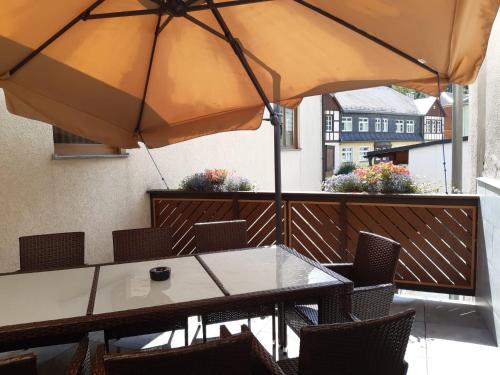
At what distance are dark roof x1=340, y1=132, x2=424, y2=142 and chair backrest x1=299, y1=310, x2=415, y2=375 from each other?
30317 millimetres

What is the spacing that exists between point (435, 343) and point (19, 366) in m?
3.12

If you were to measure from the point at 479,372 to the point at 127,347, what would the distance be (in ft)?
8.58

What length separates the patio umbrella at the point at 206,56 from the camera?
96.6 inches

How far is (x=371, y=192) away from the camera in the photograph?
4762 mm

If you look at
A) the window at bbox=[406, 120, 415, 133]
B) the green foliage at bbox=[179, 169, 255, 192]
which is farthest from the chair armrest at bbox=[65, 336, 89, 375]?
the window at bbox=[406, 120, 415, 133]

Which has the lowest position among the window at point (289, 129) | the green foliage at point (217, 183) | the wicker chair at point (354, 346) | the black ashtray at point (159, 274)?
the wicker chair at point (354, 346)

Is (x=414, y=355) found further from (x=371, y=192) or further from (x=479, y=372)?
(x=371, y=192)

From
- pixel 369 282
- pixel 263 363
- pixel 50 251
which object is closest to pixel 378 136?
pixel 369 282

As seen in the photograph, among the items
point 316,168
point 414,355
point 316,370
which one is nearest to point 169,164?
point 414,355


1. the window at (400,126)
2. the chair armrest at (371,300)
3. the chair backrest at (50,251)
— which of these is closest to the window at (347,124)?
the window at (400,126)

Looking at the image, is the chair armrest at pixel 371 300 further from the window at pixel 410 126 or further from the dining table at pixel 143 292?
the window at pixel 410 126

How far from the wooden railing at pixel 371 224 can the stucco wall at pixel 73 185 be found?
724 mm

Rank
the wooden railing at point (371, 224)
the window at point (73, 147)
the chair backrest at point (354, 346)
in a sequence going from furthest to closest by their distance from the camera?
the window at point (73, 147)
the wooden railing at point (371, 224)
the chair backrest at point (354, 346)

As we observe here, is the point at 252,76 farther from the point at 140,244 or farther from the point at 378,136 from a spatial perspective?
the point at 378,136
